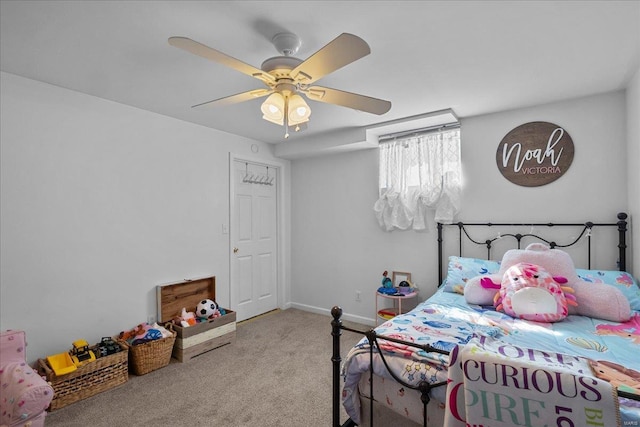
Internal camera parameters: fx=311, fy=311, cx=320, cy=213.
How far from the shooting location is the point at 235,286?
3959 millimetres

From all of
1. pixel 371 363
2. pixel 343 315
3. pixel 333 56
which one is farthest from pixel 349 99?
pixel 343 315

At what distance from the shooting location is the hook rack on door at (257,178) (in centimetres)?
419

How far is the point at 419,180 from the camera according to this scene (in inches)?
139

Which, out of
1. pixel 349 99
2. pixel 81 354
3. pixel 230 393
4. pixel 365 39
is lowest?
pixel 230 393

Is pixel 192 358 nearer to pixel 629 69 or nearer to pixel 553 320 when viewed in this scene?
pixel 553 320

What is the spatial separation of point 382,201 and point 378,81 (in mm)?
1631

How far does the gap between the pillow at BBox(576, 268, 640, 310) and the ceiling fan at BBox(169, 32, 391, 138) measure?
2.15 meters

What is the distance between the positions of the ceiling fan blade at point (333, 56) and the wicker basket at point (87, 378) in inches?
101

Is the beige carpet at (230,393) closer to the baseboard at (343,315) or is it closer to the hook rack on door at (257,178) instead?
the baseboard at (343,315)

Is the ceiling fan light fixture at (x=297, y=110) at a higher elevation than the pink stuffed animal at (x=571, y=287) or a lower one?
higher

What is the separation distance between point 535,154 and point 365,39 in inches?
83.0

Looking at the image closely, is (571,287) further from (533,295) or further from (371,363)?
(371,363)

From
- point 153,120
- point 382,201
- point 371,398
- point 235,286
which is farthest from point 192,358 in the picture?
point 382,201

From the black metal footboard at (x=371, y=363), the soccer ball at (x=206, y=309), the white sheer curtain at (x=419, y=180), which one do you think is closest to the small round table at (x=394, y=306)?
the white sheer curtain at (x=419, y=180)
